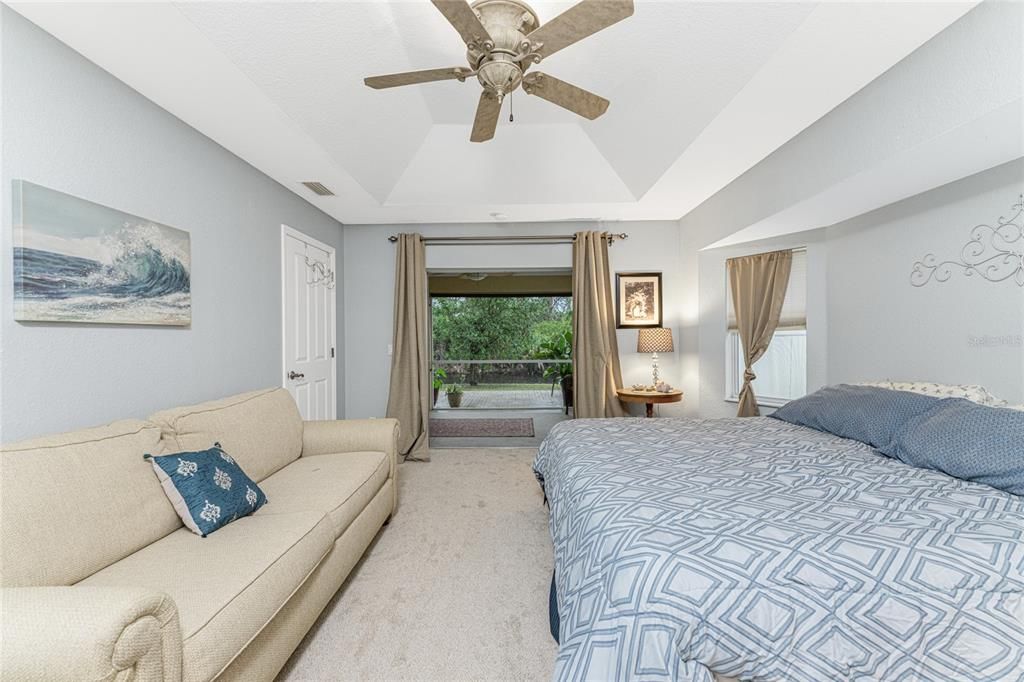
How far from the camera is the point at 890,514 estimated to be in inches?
55.1

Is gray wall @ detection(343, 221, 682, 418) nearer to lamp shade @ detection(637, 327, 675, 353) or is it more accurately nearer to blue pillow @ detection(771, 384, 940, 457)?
lamp shade @ detection(637, 327, 675, 353)

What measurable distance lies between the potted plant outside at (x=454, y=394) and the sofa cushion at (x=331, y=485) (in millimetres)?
2679

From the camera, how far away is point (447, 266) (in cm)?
475

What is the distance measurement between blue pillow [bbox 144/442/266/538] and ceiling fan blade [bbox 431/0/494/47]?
1.94 meters

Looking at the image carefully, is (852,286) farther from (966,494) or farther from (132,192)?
(132,192)

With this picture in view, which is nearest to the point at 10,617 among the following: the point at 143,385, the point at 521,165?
the point at 143,385

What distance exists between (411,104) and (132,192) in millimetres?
1616

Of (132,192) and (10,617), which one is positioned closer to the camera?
(10,617)

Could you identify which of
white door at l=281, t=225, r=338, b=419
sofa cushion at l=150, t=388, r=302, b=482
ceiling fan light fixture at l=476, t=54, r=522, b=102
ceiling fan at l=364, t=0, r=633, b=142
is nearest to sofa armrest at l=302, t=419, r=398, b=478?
sofa cushion at l=150, t=388, r=302, b=482

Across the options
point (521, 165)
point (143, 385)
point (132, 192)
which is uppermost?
point (521, 165)

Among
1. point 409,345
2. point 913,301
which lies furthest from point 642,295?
point 409,345

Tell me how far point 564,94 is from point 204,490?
7.24ft

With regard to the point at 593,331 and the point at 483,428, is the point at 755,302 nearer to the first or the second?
the point at 593,331

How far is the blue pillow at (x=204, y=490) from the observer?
1697 mm
